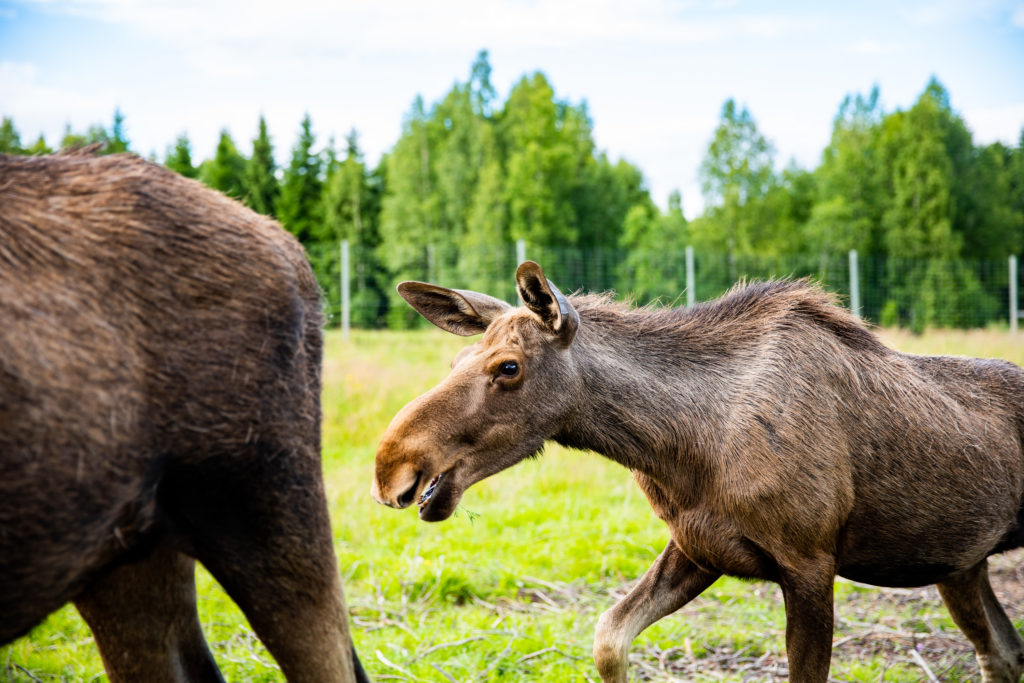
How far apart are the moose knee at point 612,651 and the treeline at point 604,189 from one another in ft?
102

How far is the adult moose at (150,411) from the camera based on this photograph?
203 cm

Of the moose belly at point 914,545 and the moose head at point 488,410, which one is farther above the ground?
the moose head at point 488,410

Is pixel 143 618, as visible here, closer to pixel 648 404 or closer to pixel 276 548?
pixel 276 548

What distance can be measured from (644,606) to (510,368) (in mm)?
1301

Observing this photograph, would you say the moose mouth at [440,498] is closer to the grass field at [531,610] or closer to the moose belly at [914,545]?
the grass field at [531,610]

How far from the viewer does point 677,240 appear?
140 ft

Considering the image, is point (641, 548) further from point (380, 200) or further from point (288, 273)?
point (380, 200)

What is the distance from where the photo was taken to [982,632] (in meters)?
4.25

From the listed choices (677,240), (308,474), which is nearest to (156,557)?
(308,474)

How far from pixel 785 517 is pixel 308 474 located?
2005mm

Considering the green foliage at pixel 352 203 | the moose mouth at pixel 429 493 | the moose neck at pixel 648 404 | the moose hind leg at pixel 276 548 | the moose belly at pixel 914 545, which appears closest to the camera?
the moose hind leg at pixel 276 548

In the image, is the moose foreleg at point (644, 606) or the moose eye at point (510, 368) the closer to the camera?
the moose eye at point (510, 368)

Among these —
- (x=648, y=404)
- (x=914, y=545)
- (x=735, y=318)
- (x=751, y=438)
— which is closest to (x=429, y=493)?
(x=648, y=404)

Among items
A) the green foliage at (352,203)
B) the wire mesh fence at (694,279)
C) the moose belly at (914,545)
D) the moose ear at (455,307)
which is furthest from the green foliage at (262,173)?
the moose belly at (914,545)
